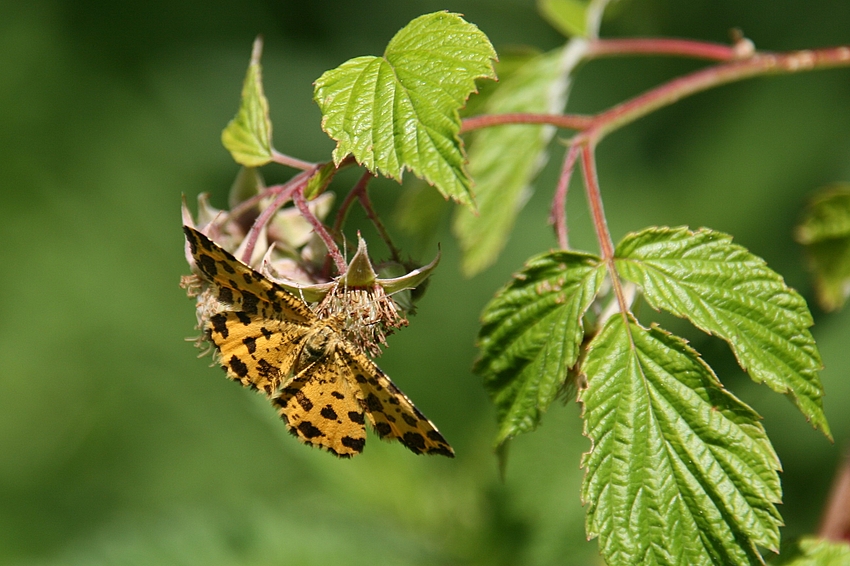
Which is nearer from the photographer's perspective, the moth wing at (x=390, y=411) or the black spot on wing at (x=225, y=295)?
the moth wing at (x=390, y=411)

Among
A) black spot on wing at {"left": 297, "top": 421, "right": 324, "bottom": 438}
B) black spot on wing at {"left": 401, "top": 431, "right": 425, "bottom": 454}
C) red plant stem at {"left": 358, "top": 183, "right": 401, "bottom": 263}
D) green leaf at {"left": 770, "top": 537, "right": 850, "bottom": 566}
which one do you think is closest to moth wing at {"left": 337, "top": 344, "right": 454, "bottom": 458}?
black spot on wing at {"left": 401, "top": 431, "right": 425, "bottom": 454}

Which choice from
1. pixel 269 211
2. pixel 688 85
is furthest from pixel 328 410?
pixel 688 85

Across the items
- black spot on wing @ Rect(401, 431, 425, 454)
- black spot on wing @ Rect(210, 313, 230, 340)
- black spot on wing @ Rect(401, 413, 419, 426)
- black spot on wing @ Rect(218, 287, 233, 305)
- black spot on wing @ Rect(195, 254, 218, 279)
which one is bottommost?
black spot on wing @ Rect(401, 431, 425, 454)

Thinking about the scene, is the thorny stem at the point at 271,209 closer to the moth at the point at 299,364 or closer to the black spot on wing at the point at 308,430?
the moth at the point at 299,364

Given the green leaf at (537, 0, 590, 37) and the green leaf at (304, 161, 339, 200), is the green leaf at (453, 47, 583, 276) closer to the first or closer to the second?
the green leaf at (537, 0, 590, 37)

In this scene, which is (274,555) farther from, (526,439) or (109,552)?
(526,439)

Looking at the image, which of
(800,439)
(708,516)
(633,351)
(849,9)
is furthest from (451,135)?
(849,9)

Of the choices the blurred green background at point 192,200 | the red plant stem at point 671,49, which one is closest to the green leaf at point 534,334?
the red plant stem at point 671,49
